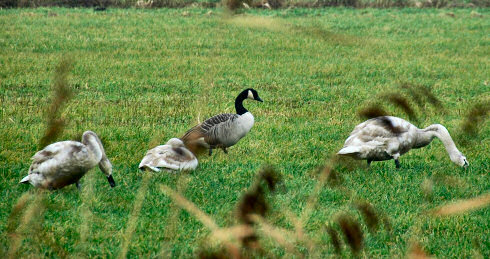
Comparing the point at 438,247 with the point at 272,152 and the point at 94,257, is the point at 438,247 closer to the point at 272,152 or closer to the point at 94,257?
the point at 94,257

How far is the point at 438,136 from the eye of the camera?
762 cm

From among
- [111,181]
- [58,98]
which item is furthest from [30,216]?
[111,181]

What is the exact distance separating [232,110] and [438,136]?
5.13m

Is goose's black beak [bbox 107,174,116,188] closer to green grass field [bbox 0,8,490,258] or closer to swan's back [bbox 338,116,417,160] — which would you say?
green grass field [bbox 0,8,490,258]

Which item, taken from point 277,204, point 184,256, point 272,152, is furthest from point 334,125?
point 184,256

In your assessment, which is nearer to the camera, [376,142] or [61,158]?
[61,158]

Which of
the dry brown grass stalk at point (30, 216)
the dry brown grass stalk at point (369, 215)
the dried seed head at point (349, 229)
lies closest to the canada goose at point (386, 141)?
the dry brown grass stalk at point (30, 216)

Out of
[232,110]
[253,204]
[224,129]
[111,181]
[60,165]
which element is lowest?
A: [232,110]

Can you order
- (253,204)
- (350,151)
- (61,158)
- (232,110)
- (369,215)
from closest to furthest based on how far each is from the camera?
(253,204), (369,215), (61,158), (350,151), (232,110)

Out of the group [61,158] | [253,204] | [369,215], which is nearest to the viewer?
[253,204]

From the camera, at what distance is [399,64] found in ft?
58.0

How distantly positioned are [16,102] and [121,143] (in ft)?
13.3

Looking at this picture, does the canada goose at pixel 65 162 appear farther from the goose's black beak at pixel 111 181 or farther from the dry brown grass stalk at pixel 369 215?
the dry brown grass stalk at pixel 369 215

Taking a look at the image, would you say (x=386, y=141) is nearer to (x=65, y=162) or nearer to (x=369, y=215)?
(x=65, y=162)
